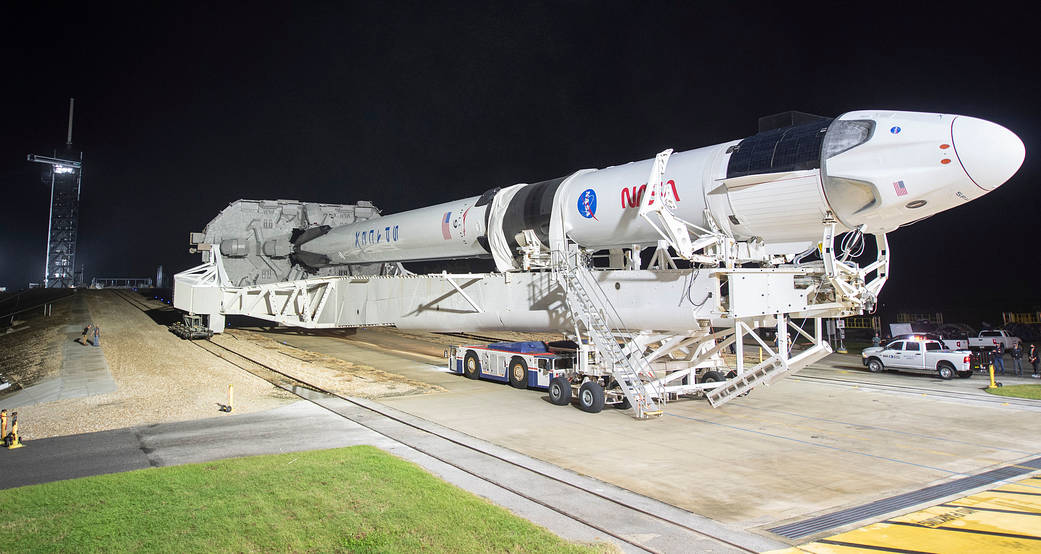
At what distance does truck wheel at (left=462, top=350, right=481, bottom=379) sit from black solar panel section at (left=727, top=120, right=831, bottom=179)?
8793mm

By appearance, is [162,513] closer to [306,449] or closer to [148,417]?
[306,449]

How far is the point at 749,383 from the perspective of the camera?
1227 centimetres

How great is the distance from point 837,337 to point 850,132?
71.9ft

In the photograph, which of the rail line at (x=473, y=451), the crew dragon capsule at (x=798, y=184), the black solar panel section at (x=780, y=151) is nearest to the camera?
the rail line at (x=473, y=451)

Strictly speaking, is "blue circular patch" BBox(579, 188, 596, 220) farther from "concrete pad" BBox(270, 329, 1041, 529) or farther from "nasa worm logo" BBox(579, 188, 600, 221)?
"concrete pad" BBox(270, 329, 1041, 529)

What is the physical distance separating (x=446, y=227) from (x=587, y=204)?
15.9 ft

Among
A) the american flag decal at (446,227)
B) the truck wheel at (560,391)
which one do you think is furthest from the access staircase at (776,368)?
the american flag decal at (446,227)

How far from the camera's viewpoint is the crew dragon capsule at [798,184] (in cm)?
837

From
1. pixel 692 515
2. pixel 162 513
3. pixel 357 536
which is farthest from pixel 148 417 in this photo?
pixel 692 515

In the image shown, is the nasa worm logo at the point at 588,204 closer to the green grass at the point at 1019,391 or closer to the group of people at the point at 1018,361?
the green grass at the point at 1019,391

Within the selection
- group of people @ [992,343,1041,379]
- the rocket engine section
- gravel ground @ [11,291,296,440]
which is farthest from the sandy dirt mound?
group of people @ [992,343,1041,379]

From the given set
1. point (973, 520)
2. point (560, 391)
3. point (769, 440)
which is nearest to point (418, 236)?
point (560, 391)

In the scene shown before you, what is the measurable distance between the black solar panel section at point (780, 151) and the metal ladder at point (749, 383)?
405cm

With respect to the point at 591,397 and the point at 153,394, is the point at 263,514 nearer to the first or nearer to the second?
the point at 591,397
